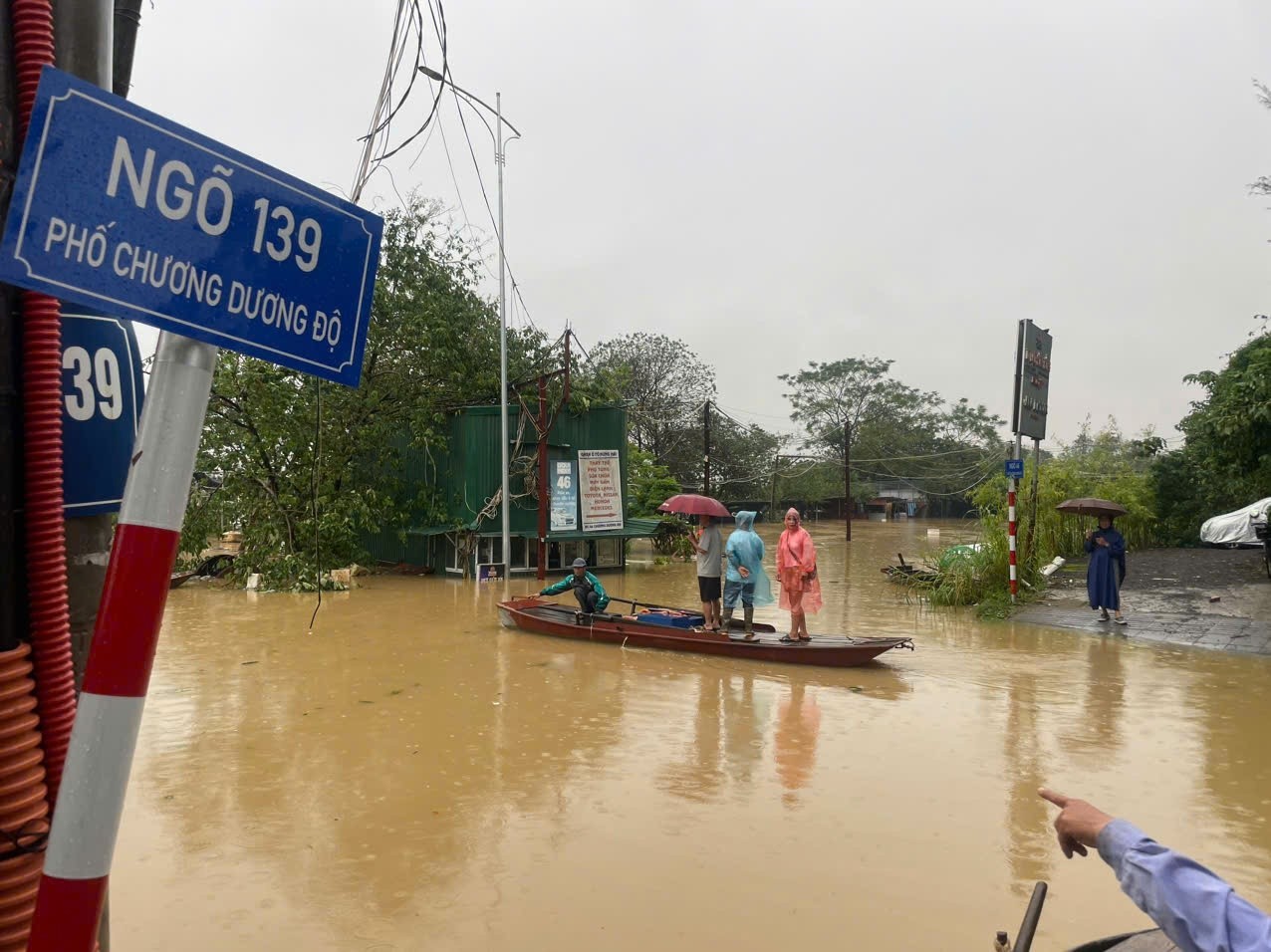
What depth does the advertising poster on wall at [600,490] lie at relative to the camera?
20562mm

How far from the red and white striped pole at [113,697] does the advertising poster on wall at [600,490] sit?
62.1 feet

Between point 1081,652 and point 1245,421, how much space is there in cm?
439

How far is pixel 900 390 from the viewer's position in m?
56.9

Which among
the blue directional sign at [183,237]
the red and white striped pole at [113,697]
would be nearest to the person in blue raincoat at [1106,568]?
the blue directional sign at [183,237]

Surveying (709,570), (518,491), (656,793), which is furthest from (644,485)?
(656,793)

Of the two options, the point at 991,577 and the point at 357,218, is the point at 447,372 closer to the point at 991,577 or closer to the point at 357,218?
the point at 991,577

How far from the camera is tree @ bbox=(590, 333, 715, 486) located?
42.8 m

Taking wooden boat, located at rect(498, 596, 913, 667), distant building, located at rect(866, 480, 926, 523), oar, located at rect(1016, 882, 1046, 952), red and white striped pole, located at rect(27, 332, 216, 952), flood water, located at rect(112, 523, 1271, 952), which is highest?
distant building, located at rect(866, 480, 926, 523)

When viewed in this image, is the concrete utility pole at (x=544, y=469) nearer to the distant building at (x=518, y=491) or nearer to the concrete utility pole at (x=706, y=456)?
the distant building at (x=518, y=491)

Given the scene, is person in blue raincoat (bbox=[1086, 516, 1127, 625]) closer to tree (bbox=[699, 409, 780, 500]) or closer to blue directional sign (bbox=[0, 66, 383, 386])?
blue directional sign (bbox=[0, 66, 383, 386])

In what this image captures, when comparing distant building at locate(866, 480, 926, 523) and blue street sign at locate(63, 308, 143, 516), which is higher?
distant building at locate(866, 480, 926, 523)

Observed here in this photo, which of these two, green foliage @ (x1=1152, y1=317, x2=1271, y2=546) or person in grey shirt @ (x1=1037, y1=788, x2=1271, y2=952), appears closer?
person in grey shirt @ (x1=1037, y1=788, x2=1271, y2=952)

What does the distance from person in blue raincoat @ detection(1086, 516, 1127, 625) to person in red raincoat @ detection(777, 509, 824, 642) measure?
5225mm

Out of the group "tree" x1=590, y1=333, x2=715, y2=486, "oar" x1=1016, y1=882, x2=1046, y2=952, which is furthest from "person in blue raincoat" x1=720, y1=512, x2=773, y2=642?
"tree" x1=590, y1=333, x2=715, y2=486
